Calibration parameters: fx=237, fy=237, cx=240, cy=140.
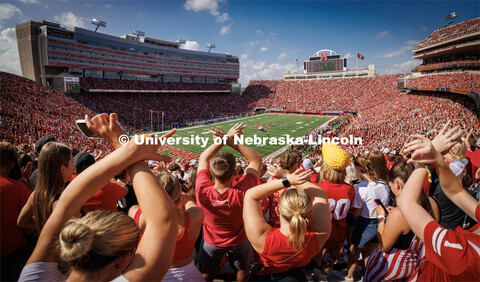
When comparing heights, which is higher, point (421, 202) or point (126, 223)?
point (126, 223)

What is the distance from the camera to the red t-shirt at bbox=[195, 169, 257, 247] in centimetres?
283

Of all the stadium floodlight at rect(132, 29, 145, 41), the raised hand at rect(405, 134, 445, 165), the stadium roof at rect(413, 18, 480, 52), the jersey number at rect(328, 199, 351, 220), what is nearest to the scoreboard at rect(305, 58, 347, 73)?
the stadium roof at rect(413, 18, 480, 52)

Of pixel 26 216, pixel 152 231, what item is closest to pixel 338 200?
pixel 152 231

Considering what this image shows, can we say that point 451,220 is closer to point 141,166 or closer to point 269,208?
point 269,208

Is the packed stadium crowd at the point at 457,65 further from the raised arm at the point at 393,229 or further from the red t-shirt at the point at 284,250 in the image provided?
the red t-shirt at the point at 284,250

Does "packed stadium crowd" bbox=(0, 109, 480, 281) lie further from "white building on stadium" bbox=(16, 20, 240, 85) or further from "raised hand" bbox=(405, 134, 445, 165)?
"white building on stadium" bbox=(16, 20, 240, 85)

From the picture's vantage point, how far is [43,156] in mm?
2064

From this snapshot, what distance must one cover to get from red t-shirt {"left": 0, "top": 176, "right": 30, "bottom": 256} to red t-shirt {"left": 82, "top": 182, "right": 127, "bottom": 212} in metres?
0.63

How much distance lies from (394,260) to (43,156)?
Result: 356cm

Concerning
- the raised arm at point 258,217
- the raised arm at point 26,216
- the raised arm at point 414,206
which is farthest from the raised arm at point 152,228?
the raised arm at point 414,206

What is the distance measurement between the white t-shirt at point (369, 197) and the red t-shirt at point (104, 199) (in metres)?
3.26

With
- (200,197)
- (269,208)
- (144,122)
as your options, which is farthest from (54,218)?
(144,122)

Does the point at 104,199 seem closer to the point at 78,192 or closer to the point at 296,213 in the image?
the point at 78,192

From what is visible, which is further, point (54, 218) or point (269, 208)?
point (269, 208)
